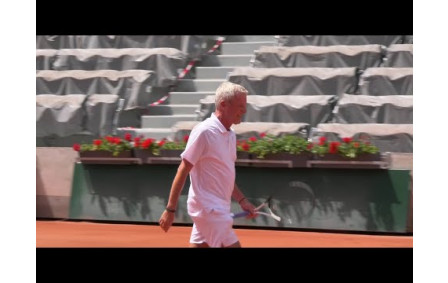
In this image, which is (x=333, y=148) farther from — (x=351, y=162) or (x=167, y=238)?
(x=167, y=238)

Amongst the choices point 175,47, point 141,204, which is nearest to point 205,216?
point 141,204

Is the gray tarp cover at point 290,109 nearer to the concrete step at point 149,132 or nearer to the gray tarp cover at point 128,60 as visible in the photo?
the concrete step at point 149,132

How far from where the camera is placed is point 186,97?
Result: 47.4 feet

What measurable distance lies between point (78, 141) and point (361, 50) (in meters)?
5.09

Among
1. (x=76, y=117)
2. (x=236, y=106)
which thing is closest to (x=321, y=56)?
(x=76, y=117)

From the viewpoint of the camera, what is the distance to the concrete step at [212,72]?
49.1ft

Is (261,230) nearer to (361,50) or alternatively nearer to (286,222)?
(286,222)

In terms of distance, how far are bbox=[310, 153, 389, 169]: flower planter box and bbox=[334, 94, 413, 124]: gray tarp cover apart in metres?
1.69

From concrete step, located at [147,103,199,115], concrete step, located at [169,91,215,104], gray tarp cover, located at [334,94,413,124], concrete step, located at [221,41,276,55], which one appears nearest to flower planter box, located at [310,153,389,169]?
gray tarp cover, located at [334,94,413,124]

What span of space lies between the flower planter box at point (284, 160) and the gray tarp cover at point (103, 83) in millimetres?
3981

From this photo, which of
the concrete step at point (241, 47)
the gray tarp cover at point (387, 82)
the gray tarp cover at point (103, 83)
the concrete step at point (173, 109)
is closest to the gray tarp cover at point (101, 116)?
the gray tarp cover at point (103, 83)

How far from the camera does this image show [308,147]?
10.6 meters

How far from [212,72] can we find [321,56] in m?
2.20

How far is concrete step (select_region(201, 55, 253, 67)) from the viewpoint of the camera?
15.3 meters
